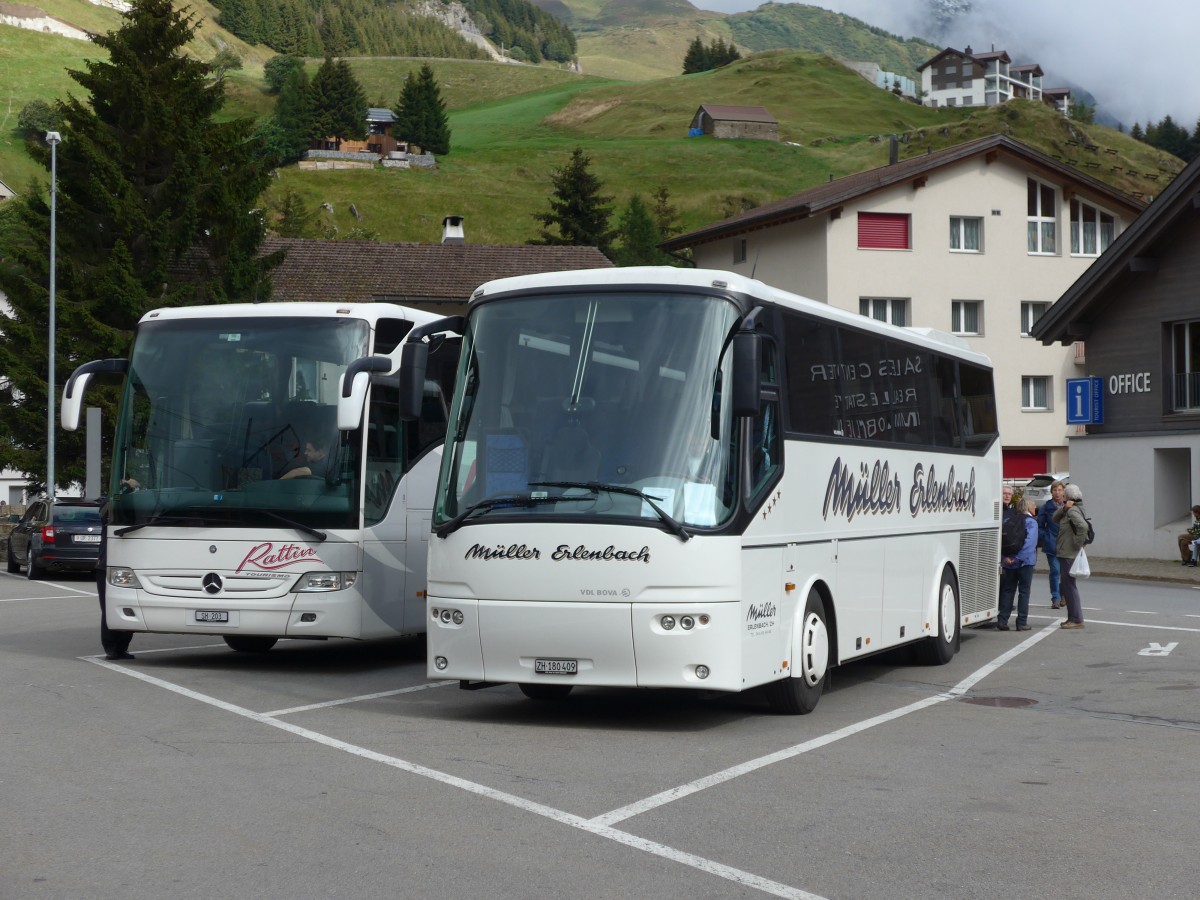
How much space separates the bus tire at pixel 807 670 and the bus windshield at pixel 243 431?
4.32 meters

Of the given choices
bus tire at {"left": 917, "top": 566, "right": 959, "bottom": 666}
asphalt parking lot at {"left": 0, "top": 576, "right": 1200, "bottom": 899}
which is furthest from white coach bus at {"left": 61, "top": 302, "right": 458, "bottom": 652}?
bus tire at {"left": 917, "top": 566, "right": 959, "bottom": 666}

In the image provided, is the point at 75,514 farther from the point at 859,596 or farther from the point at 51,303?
the point at 859,596

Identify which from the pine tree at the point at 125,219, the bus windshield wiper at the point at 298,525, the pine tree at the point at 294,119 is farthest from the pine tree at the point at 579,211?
the bus windshield wiper at the point at 298,525

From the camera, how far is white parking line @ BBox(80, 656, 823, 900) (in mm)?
6309

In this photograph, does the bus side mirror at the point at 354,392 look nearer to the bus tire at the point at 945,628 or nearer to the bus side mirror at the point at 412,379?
the bus side mirror at the point at 412,379

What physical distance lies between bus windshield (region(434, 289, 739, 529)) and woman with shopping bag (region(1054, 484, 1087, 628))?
31.1 ft

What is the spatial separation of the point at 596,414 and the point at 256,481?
4.55 metres

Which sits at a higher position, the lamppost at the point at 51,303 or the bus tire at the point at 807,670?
the lamppost at the point at 51,303

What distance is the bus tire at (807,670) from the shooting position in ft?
37.0

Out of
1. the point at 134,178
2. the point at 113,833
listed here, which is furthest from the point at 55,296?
the point at 113,833

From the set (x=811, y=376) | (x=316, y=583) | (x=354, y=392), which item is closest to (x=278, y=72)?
(x=316, y=583)

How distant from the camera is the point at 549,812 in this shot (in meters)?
7.68

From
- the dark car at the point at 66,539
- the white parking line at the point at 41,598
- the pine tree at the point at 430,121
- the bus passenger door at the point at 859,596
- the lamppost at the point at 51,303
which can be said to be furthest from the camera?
the pine tree at the point at 430,121

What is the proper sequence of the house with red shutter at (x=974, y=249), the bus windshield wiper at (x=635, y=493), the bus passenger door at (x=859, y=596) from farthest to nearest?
the house with red shutter at (x=974, y=249) < the bus passenger door at (x=859, y=596) < the bus windshield wiper at (x=635, y=493)
